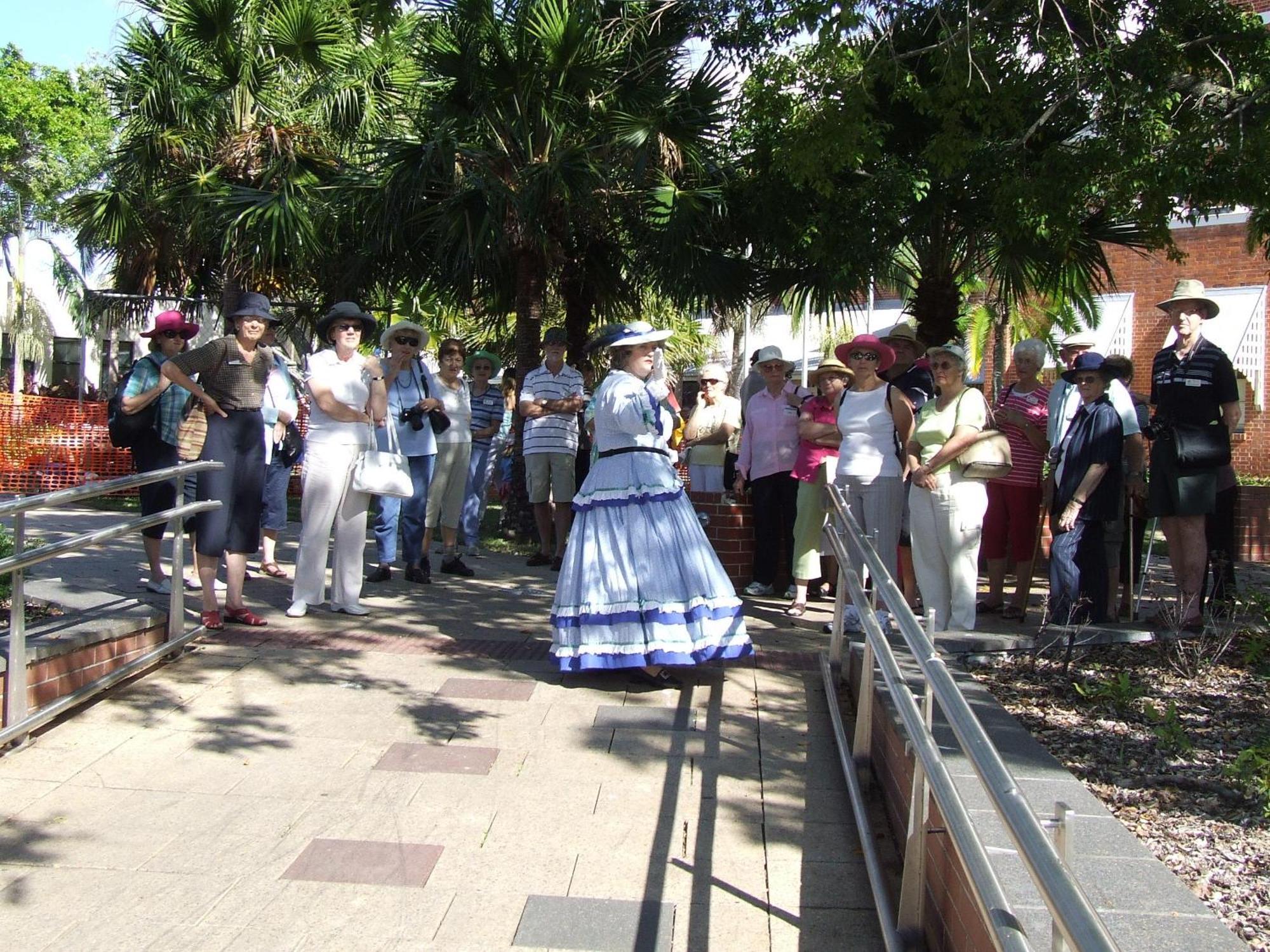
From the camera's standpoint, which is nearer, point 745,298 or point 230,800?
point 230,800

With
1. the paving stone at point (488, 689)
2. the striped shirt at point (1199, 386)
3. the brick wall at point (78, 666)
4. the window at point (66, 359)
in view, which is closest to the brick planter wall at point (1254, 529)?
the striped shirt at point (1199, 386)

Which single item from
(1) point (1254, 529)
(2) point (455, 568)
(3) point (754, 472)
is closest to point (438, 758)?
(3) point (754, 472)

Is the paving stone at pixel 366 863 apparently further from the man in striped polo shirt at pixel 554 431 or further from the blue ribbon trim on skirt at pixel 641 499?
the man in striped polo shirt at pixel 554 431

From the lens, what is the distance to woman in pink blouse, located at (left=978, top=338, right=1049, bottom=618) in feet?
26.8

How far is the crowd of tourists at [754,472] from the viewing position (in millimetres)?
6254

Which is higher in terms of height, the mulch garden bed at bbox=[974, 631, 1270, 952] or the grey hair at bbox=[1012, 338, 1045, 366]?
the grey hair at bbox=[1012, 338, 1045, 366]

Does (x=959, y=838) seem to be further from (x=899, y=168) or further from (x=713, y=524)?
(x=899, y=168)

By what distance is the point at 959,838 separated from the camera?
239 cm

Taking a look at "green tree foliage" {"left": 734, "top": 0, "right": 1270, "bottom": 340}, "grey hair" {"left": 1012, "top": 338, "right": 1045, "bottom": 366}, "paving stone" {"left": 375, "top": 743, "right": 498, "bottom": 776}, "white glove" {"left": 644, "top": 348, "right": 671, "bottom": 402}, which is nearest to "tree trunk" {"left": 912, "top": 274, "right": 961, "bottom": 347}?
"green tree foliage" {"left": 734, "top": 0, "right": 1270, "bottom": 340}

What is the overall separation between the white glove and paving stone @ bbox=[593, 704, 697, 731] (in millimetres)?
1505

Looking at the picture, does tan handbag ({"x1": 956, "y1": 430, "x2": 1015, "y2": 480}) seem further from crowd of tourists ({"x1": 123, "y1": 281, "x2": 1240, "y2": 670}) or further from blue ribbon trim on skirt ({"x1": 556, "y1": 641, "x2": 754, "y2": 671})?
blue ribbon trim on skirt ({"x1": 556, "y1": 641, "x2": 754, "y2": 671})

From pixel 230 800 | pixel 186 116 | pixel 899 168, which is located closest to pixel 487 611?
pixel 230 800

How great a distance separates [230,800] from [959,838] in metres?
3.03

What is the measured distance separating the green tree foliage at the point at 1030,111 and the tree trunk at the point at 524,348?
3.40m
